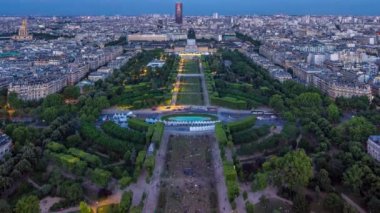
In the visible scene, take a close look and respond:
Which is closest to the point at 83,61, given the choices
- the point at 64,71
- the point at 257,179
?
the point at 64,71

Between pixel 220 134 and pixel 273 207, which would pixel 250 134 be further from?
pixel 273 207

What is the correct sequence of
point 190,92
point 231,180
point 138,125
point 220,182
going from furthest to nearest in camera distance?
point 190,92 < point 138,125 < point 220,182 < point 231,180

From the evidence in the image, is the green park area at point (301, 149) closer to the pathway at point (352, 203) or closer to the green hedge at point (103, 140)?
the pathway at point (352, 203)

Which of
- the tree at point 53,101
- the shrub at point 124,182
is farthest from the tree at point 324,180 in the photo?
the tree at point 53,101

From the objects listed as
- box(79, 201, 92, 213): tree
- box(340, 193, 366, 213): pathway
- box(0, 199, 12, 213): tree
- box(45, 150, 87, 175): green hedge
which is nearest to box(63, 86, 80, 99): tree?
box(45, 150, 87, 175): green hedge

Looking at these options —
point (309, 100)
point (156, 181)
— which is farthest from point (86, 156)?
point (309, 100)

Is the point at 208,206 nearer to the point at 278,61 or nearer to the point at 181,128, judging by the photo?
the point at 181,128
